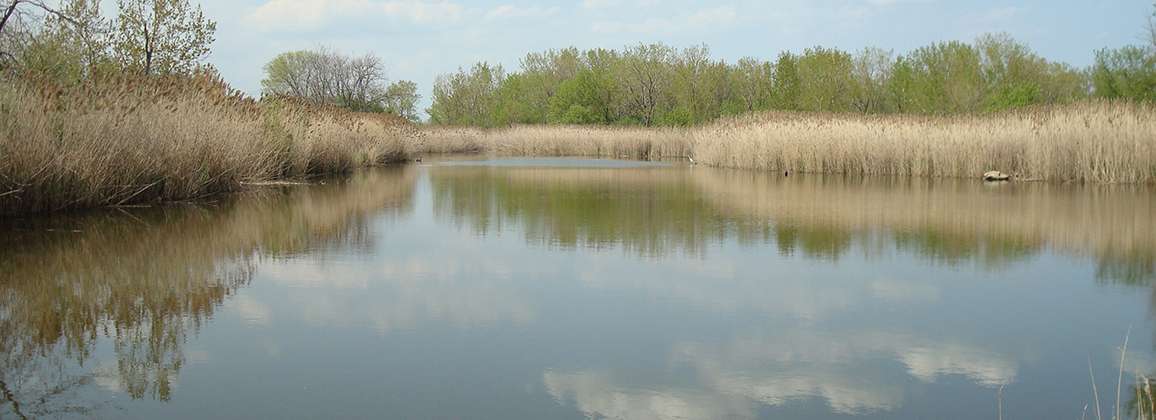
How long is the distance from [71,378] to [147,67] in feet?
48.9

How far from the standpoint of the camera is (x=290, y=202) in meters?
10.6

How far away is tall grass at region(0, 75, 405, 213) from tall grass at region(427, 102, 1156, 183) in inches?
413

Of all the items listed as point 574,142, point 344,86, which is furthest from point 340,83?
point 574,142

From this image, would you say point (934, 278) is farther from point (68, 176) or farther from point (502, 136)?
point (502, 136)

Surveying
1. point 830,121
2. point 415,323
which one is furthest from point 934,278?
point 830,121

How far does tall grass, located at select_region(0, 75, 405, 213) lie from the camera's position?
7.64 metres

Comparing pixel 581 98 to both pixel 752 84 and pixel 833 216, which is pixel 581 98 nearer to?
pixel 752 84

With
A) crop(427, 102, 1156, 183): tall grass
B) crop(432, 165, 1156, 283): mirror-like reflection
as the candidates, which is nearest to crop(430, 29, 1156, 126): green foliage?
crop(427, 102, 1156, 183): tall grass

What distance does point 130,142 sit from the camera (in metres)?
8.92

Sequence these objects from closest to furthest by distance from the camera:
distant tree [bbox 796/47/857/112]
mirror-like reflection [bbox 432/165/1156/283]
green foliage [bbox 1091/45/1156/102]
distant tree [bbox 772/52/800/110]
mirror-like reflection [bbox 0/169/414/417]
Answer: mirror-like reflection [bbox 0/169/414/417] < mirror-like reflection [bbox 432/165/1156/283] < green foliage [bbox 1091/45/1156/102] < distant tree [bbox 772/52/800/110] < distant tree [bbox 796/47/857/112]

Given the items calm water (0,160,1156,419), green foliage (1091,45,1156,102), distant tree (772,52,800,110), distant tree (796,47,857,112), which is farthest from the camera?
distant tree (796,47,857,112)

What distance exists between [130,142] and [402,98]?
4823 cm

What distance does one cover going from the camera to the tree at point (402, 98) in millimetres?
52969

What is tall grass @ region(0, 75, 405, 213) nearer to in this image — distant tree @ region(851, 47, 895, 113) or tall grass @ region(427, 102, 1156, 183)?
tall grass @ region(427, 102, 1156, 183)
